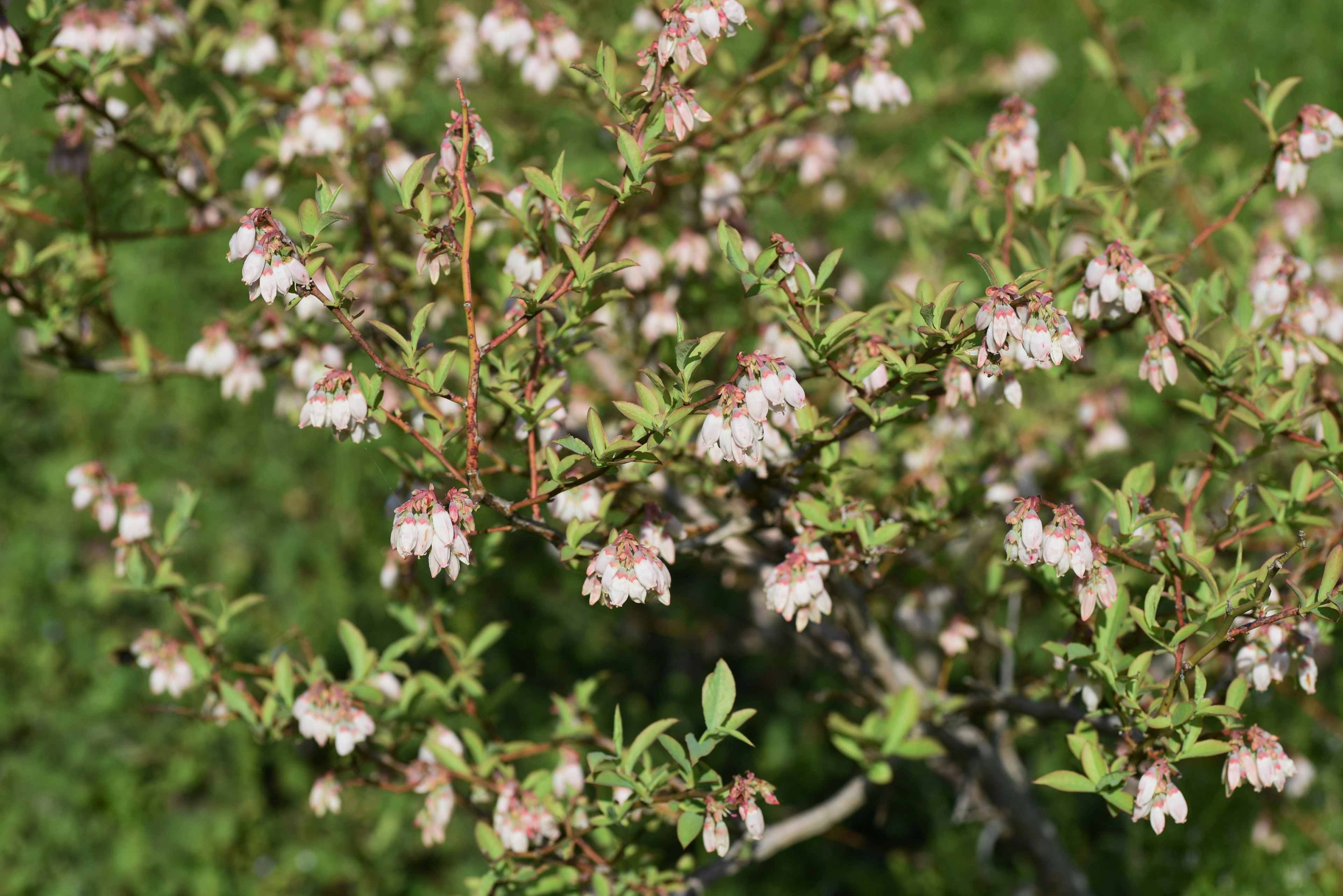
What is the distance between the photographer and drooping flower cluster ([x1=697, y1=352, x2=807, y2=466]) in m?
1.44

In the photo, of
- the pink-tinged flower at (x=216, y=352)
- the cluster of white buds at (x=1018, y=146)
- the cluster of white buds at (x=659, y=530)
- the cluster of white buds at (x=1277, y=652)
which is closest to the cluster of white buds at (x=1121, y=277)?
the cluster of white buds at (x=1018, y=146)

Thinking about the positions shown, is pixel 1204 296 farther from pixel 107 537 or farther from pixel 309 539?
pixel 107 537

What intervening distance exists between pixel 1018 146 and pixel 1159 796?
1.22 m

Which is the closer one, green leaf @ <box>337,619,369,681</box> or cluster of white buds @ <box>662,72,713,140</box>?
cluster of white buds @ <box>662,72,713,140</box>

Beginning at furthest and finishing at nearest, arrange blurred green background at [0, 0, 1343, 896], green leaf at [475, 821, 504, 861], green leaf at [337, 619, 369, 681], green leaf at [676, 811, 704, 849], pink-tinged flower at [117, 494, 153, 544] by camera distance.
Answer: blurred green background at [0, 0, 1343, 896]
pink-tinged flower at [117, 494, 153, 544]
green leaf at [337, 619, 369, 681]
green leaf at [475, 821, 504, 861]
green leaf at [676, 811, 704, 849]

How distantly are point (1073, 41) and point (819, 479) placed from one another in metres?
5.22

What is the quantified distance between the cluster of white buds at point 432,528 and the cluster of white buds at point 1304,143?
1.54m

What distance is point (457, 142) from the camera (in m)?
1.64

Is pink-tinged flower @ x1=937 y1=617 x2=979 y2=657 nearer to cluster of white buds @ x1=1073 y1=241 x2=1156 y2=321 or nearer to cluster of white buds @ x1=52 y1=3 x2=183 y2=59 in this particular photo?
cluster of white buds @ x1=1073 y1=241 x2=1156 y2=321

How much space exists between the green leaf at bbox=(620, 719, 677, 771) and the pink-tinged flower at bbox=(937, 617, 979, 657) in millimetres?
893

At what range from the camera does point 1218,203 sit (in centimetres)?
272

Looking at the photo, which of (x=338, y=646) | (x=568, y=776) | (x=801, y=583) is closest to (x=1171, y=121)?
(x=801, y=583)

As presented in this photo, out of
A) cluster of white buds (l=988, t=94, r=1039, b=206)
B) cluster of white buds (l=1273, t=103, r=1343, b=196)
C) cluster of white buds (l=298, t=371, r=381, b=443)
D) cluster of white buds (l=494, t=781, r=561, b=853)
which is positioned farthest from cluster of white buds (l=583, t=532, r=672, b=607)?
cluster of white buds (l=1273, t=103, r=1343, b=196)

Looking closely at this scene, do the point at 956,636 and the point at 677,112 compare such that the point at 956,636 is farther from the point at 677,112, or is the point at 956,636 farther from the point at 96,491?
the point at 96,491
